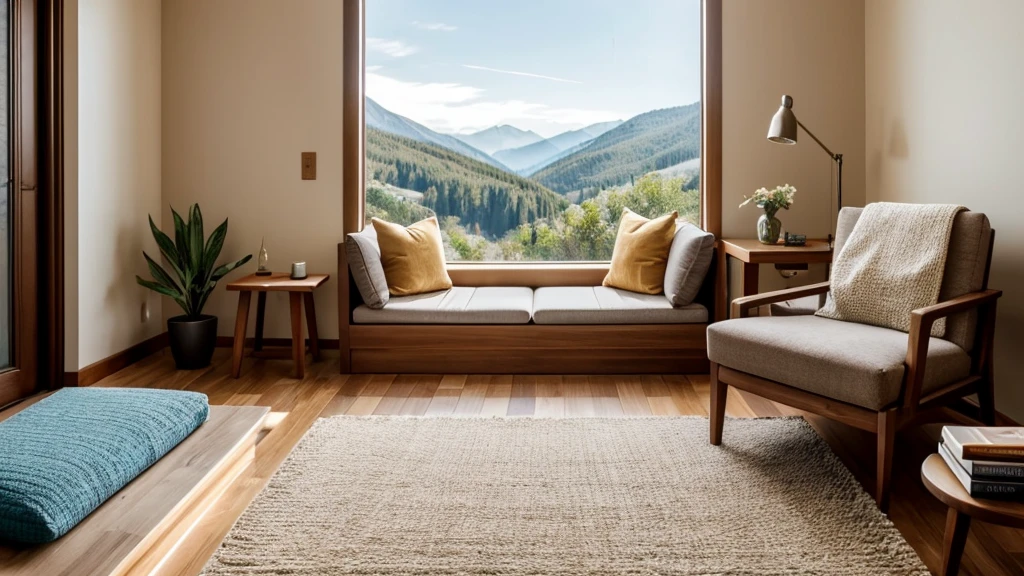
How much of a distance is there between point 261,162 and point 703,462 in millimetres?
3034

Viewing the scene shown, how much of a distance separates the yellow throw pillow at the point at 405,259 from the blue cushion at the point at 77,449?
167 centimetres

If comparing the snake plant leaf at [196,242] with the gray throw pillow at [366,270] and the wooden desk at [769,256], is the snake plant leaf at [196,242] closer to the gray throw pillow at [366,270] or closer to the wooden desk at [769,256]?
the gray throw pillow at [366,270]

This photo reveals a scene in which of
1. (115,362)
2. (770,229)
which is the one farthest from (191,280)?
(770,229)

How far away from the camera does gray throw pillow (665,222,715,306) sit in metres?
3.81

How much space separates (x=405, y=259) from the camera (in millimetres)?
4059

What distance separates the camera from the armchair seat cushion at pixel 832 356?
2.20 m

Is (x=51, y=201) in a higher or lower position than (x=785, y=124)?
lower

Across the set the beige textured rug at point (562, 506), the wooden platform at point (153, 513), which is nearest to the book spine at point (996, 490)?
the beige textured rug at point (562, 506)

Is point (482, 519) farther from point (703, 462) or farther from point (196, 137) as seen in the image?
point (196, 137)

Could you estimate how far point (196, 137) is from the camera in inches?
172

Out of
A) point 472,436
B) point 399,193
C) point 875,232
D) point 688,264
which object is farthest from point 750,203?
point 472,436

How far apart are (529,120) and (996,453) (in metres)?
3.39

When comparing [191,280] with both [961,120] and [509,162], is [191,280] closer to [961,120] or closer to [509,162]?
[509,162]

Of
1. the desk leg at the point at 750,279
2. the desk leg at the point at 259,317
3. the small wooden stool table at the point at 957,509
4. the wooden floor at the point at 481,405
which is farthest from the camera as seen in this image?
the desk leg at the point at 259,317
